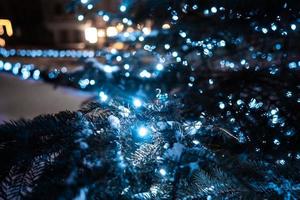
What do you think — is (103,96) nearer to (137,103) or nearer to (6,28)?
(137,103)

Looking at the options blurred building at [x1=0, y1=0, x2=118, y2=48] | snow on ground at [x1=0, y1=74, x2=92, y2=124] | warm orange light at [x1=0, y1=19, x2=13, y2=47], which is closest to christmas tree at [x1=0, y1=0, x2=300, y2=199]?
snow on ground at [x1=0, y1=74, x2=92, y2=124]

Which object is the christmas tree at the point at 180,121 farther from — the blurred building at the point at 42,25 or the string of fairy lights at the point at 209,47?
the blurred building at the point at 42,25

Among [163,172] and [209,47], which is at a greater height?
[209,47]

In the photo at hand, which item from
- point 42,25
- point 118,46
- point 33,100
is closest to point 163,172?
point 118,46

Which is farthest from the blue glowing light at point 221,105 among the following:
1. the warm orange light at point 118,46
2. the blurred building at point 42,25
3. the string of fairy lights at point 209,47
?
the blurred building at point 42,25

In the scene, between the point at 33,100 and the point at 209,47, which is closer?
the point at 209,47

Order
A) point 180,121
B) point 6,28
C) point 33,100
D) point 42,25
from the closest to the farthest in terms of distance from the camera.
A: point 180,121 < point 33,100 < point 42,25 < point 6,28

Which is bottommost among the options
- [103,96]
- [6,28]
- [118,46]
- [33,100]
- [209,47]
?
[6,28]

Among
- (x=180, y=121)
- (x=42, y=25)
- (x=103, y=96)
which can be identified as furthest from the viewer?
(x=42, y=25)
